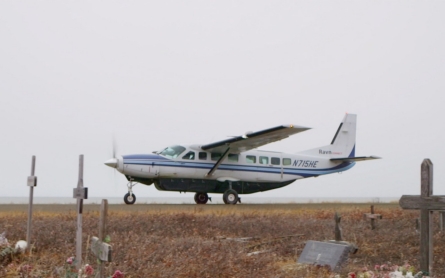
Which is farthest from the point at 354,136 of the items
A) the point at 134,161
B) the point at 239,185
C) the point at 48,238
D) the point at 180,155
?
the point at 48,238

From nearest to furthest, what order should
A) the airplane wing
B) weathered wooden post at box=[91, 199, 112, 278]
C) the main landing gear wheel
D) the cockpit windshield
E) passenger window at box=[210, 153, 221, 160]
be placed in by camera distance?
weathered wooden post at box=[91, 199, 112, 278] → the airplane wing → the cockpit windshield → passenger window at box=[210, 153, 221, 160] → the main landing gear wheel

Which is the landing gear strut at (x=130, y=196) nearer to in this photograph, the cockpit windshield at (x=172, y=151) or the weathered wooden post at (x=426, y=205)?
the cockpit windshield at (x=172, y=151)

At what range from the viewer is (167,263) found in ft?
29.0

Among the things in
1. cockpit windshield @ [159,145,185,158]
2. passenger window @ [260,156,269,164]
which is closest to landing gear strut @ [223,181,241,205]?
passenger window @ [260,156,269,164]

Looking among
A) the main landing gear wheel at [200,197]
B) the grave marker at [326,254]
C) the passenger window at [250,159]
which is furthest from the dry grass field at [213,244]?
the main landing gear wheel at [200,197]

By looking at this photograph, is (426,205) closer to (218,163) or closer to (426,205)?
(426,205)

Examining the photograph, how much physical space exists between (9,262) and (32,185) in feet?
6.11

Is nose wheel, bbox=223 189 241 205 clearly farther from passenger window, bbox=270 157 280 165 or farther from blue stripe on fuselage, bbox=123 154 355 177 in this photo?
passenger window, bbox=270 157 280 165

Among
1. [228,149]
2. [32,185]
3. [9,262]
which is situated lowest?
[9,262]

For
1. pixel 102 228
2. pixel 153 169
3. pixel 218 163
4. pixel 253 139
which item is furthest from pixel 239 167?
pixel 102 228

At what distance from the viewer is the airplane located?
25062mm

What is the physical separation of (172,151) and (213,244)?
14.4 m

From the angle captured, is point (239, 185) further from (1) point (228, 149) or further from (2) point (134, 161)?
(2) point (134, 161)

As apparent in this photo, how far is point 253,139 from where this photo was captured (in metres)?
25.7
